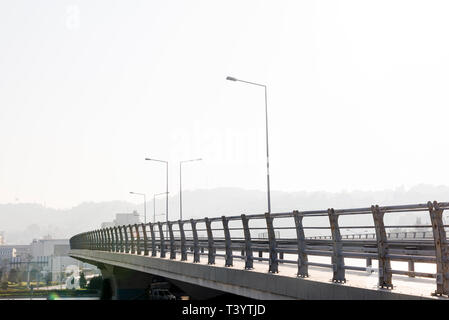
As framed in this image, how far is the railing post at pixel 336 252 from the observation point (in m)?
11.6

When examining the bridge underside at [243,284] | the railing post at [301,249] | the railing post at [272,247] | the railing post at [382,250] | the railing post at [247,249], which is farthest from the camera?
the railing post at [247,249]

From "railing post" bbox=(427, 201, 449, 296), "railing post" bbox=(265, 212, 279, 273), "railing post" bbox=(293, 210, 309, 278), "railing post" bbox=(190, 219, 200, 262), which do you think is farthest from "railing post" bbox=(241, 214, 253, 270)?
"railing post" bbox=(427, 201, 449, 296)

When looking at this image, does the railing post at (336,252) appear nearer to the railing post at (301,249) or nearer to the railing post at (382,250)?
the railing post at (382,250)

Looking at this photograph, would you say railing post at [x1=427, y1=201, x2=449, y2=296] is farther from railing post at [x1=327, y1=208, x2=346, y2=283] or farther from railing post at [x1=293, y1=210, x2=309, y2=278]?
railing post at [x1=293, y1=210, x2=309, y2=278]

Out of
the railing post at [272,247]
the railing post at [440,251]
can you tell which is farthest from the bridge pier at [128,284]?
the railing post at [440,251]

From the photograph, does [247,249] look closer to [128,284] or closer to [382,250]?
[382,250]

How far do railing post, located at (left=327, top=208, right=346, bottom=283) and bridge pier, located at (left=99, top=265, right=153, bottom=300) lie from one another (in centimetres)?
2450

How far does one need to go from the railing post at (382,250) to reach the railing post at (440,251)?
1.02 metres

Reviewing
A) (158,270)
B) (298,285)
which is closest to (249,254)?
(298,285)

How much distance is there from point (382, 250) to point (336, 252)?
1288 millimetres

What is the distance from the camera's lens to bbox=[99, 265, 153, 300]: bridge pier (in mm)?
36781
